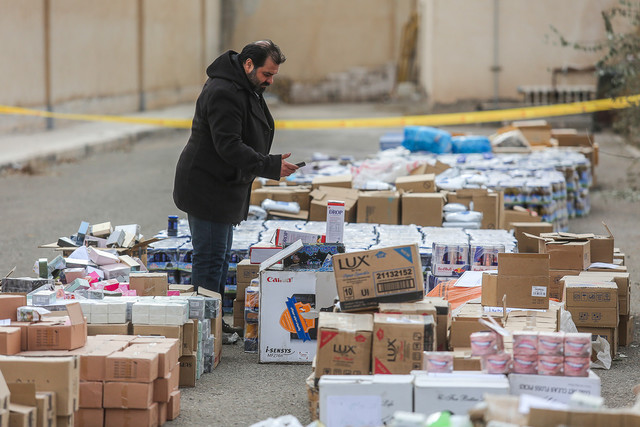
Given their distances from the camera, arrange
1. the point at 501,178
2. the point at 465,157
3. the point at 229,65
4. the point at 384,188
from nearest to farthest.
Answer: the point at 229,65, the point at 384,188, the point at 501,178, the point at 465,157

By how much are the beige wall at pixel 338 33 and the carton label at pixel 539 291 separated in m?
29.2

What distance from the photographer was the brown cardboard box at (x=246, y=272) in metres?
7.07

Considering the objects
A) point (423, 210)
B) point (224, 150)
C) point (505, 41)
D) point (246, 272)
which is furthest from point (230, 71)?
point (505, 41)

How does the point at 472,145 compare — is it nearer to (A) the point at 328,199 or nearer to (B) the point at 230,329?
(A) the point at 328,199

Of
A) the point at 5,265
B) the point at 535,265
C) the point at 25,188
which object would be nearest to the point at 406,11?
the point at 25,188

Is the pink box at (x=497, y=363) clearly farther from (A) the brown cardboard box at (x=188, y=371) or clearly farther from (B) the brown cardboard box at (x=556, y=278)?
(B) the brown cardboard box at (x=556, y=278)

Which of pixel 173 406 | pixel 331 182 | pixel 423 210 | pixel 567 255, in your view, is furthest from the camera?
pixel 331 182

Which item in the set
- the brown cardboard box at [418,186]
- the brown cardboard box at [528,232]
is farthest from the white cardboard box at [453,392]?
the brown cardboard box at [418,186]

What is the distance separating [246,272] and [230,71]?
1.49 meters

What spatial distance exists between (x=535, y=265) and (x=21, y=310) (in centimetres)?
309

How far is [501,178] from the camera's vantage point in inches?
448

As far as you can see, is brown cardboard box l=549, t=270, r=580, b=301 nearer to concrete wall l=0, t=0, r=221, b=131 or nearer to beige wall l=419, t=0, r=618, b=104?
concrete wall l=0, t=0, r=221, b=131

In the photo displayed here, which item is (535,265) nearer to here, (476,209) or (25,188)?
(476,209)

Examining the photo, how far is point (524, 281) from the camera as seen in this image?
6129 millimetres
